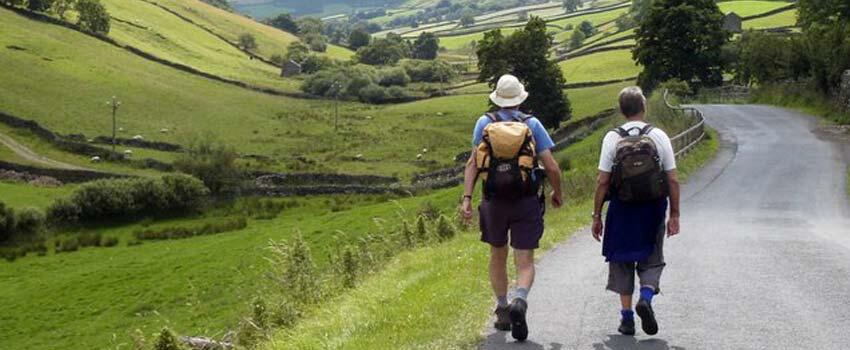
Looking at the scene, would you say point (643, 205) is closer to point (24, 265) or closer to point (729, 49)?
point (24, 265)

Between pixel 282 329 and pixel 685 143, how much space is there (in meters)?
22.6

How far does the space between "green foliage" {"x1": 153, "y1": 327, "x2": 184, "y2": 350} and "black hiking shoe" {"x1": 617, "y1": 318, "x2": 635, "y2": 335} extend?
611cm

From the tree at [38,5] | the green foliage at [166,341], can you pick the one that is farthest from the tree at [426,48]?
the green foliage at [166,341]

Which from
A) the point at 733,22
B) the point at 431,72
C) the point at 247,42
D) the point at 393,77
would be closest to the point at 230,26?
the point at 247,42

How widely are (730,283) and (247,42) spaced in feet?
504

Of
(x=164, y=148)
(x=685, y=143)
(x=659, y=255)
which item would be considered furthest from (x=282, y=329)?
(x=164, y=148)

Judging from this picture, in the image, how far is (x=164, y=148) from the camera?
245 feet

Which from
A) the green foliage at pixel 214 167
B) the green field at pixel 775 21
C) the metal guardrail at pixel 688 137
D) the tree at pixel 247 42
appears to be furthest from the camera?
the tree at pixel 247 42

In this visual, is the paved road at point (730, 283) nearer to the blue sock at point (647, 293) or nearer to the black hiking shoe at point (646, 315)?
the black hiking shoe at point (646, 315)

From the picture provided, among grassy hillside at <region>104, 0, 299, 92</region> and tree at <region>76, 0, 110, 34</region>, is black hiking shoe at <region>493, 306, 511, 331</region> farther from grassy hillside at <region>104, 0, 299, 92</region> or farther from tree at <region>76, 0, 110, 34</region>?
tree at <region>76, 0, 110, 34</region>

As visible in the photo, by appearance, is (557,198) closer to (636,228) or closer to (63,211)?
(636,228)

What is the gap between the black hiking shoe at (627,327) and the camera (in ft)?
27.3

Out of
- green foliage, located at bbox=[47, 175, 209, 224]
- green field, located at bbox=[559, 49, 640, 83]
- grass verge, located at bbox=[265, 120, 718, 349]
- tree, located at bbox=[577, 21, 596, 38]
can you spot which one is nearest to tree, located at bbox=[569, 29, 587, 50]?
tree, located at bbox=[577, 21, 596, 38]

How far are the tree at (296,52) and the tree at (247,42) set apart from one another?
237 inches
